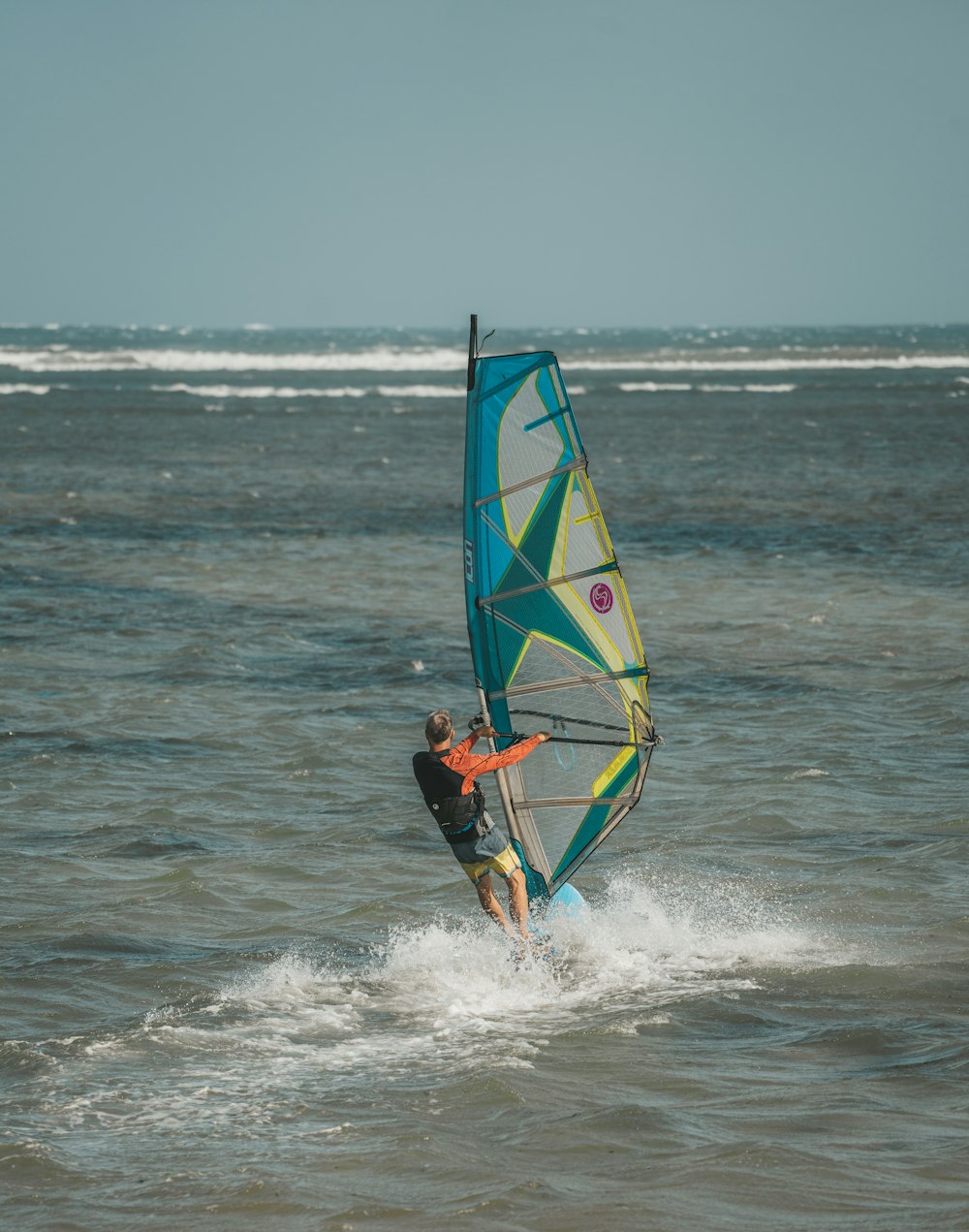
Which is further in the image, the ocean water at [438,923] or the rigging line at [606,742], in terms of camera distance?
the rigging line at [606,742]

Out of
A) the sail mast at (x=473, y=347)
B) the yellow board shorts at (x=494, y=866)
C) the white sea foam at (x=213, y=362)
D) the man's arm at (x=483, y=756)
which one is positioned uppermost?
the white sea foam at (x=213, y=362)

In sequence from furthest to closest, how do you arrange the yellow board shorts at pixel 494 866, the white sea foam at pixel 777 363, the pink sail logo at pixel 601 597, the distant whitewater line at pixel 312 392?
the white sea foam at pixel 777 363
the distant whitewater line at pixel 312 392
the pink sail logo at pixel 601 597
the yellow board shorts at pixel 494 866

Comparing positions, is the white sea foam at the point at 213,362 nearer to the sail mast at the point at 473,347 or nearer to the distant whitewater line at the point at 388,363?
the distant whitewater line at the point at 388,363

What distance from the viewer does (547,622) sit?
920cm

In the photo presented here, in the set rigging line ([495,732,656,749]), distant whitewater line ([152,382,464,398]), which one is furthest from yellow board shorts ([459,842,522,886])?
distant whitewater line ([152,382,464,398])

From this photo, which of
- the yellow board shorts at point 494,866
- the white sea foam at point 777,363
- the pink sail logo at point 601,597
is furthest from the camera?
the white sea foam at point 777,363

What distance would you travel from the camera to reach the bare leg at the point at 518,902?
8820 mm

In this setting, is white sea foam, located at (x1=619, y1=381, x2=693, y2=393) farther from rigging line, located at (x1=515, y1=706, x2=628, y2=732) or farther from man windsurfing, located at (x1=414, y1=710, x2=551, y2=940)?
man windsurfing, located at (x1=414, y1=710, x2=551, y2=940)

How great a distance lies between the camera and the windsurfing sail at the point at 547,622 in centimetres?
902

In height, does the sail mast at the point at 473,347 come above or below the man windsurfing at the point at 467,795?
above

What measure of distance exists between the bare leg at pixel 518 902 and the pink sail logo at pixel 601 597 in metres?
1.63

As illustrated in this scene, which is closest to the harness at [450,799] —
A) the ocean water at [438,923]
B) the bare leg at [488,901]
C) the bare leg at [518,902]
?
the bare leg at [488,901]

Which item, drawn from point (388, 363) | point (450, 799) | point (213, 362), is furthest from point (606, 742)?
point (213, 362)

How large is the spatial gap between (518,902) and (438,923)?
76cm
